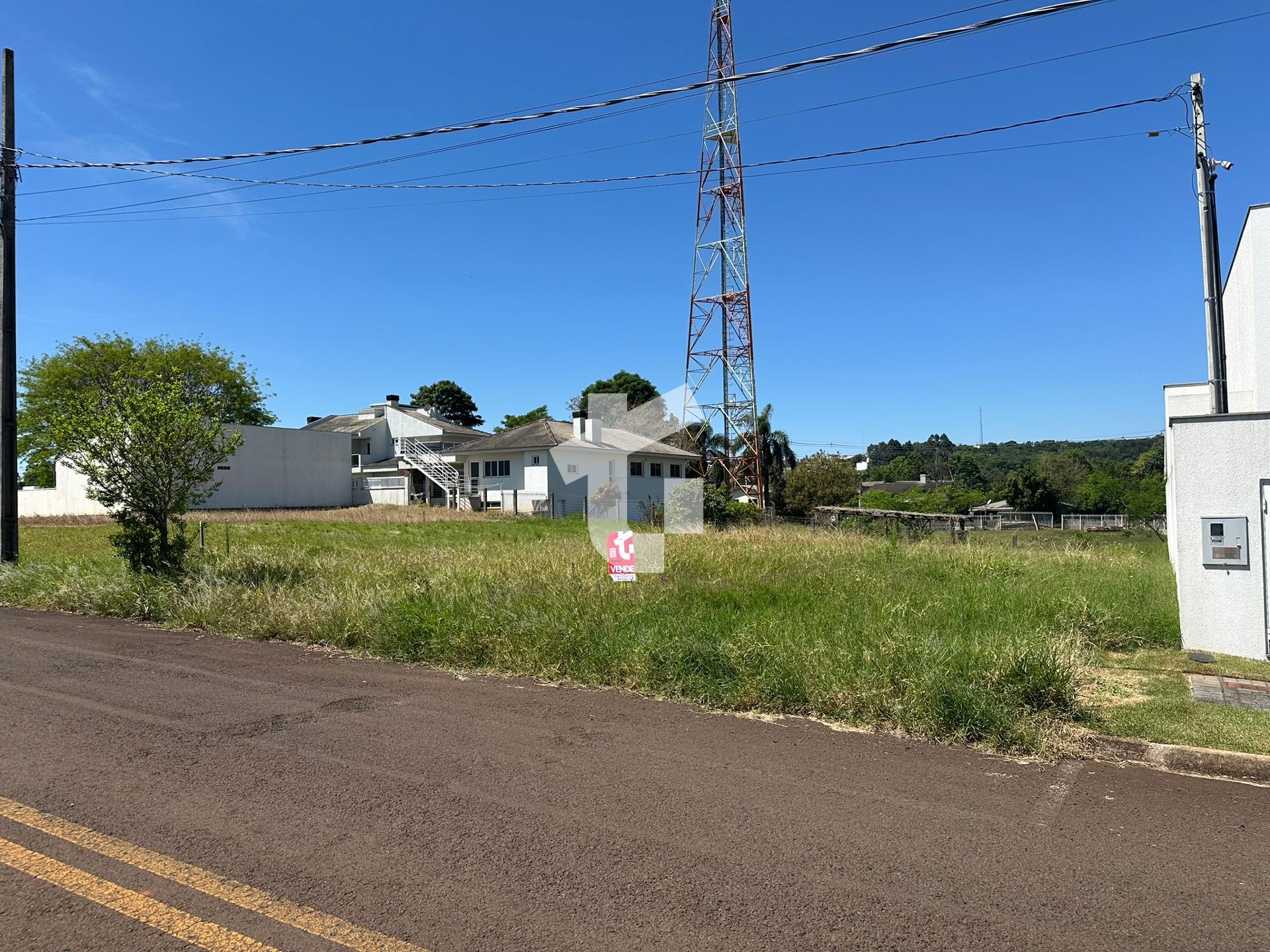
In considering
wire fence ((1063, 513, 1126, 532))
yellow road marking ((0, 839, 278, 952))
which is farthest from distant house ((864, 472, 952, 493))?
yellow road marking ((0, 839, 278, 952))

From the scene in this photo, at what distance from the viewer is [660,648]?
7.19 meters

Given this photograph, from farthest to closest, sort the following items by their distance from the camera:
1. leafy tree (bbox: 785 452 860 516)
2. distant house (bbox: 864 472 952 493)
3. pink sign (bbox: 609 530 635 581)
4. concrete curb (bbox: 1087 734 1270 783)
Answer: distant house (bbox: 864 472 952 493) < leafy tree (bbox: 785 452 860 516) < pink sign (bbox: 609 530 635 581) < concrete curb (bbox: 1087 734 1270 783)

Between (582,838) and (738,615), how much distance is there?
196 inches

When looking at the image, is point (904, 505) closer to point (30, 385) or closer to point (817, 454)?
point (817, 454)

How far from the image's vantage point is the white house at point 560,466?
3984 centimetres

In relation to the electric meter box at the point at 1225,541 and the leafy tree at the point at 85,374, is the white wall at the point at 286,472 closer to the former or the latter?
the leafy tree at the point at 85,374

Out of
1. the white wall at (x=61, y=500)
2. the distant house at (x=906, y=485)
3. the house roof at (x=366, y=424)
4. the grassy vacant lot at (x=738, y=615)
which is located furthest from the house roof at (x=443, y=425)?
the distant house at (x=906, y=485)

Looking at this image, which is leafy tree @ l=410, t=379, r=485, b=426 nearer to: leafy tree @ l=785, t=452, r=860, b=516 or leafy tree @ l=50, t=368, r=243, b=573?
leafy tree @ l=785, t=452, r=860, b=516

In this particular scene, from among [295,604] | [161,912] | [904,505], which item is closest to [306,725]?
[161,912]

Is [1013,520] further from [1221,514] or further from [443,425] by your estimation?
[1221,514]

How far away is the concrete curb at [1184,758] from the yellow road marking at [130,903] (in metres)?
5.23

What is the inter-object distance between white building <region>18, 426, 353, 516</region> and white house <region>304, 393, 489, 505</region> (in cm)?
124

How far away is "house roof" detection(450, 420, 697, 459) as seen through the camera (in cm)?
4019

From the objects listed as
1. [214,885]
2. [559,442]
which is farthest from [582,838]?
[559,442]
